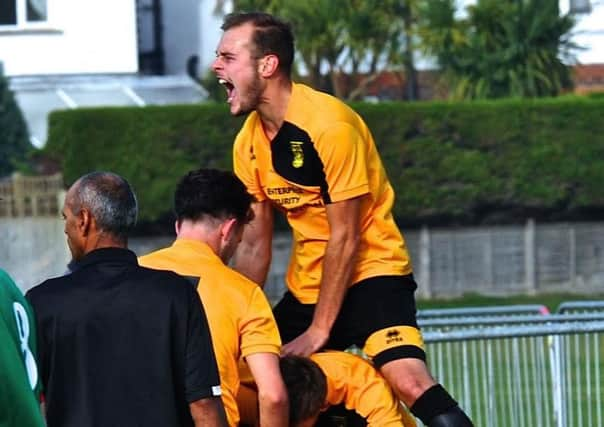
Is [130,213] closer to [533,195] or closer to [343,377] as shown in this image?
[343,377]

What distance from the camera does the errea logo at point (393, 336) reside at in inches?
242

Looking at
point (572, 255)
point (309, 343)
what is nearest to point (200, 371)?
point (309, 343)

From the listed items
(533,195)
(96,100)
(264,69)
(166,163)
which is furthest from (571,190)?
(264,69)

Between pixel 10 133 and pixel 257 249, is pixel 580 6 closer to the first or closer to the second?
pixel 10 133

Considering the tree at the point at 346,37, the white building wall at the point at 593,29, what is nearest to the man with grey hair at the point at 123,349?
the tree at the point at 346,37

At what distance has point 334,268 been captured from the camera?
6.06m

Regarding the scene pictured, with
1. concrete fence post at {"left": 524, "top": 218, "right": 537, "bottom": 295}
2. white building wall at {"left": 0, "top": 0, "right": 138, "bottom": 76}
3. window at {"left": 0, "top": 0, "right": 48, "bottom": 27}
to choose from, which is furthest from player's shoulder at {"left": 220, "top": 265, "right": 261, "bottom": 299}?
window at {"left": 0, "top": 0, "right": 48, "bottom": 27}

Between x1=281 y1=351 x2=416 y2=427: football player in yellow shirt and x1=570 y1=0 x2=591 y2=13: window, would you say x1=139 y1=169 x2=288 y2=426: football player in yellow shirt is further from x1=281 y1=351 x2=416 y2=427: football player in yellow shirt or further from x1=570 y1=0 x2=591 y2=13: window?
x1=570 y1=0 x2=591 y2=13: window

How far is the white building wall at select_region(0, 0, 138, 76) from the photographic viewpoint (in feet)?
86.7

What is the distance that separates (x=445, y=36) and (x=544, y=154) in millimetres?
3171

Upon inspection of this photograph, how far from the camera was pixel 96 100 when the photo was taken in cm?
2547

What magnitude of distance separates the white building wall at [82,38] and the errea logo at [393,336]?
20857 mm

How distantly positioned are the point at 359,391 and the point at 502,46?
1627cm

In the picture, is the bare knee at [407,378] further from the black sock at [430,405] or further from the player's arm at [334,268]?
the player's arm at [334,268]
